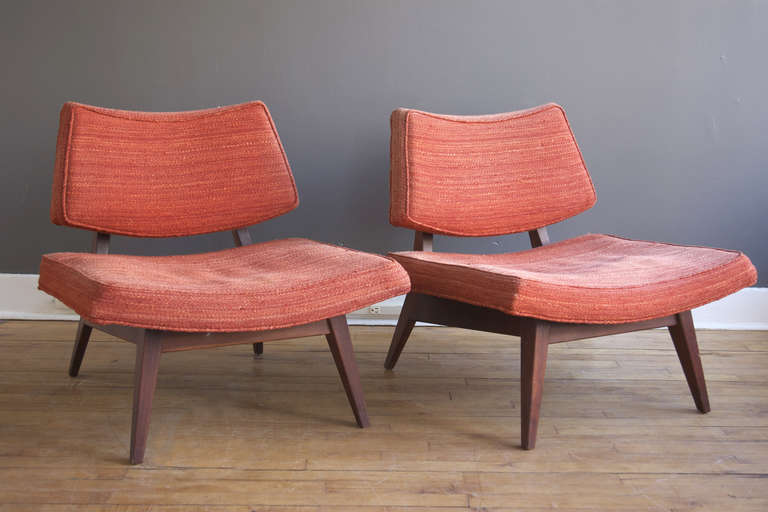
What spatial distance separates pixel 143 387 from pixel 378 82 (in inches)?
57.4

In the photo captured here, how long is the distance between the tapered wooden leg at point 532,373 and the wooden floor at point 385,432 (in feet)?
0.16

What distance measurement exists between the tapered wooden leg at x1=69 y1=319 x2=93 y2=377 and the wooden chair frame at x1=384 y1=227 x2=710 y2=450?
2.84 ft

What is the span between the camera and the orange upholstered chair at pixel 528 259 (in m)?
1.67

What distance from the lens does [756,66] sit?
8.80ft

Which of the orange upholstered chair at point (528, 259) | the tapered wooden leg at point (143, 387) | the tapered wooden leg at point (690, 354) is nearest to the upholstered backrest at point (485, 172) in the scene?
the orange upholstered chair at point (528, 259)

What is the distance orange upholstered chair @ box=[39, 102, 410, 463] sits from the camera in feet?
5.12

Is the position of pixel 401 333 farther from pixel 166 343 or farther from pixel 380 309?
pixel 166 343

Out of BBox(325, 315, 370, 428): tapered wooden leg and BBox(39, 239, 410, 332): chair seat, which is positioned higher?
BBox(39, 239, 410, 332): chair seat

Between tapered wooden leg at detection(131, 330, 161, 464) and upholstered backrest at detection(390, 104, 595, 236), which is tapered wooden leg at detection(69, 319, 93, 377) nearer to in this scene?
→ tapered wooden leg at detection(131, 330, 161, 464)

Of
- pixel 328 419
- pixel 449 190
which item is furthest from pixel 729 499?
pixel 449 190

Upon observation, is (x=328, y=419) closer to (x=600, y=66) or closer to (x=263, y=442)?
(x=263, y=442)

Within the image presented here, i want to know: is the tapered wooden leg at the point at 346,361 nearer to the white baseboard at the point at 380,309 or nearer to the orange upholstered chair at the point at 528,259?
the orange upholstered chair at the point at 528,259

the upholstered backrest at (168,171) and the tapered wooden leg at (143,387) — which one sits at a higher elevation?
the upholstered backrest at (168,171)

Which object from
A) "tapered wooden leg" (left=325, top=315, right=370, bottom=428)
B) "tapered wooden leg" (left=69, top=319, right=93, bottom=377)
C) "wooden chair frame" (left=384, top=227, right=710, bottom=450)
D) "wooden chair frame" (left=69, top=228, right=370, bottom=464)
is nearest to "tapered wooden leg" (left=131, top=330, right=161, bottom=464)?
"wooden chair frame" (left=69, top=228, right=370, bottom=464)
